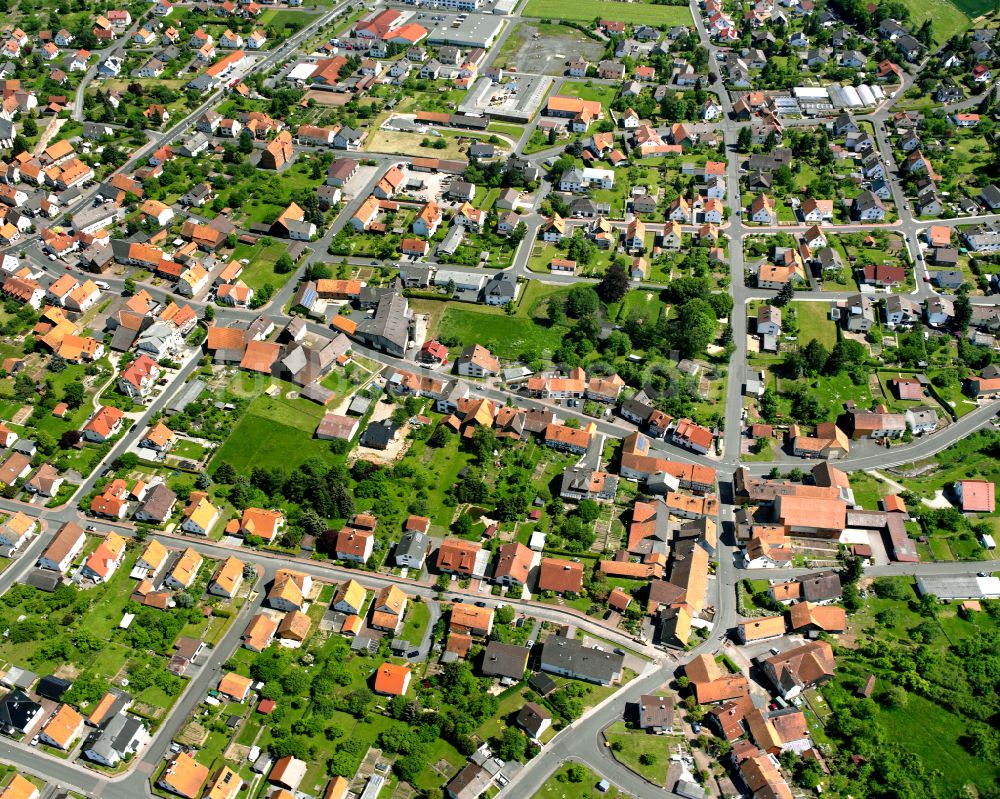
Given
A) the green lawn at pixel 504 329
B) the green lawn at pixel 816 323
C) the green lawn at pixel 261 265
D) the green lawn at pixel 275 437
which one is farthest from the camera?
the green lawn at pixel 261 265

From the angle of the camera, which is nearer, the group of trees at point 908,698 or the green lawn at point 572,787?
the green lawn at point 572,787

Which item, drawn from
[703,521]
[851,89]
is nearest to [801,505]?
[703,521]

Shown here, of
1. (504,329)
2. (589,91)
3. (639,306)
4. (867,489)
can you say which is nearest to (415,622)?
(504,329)

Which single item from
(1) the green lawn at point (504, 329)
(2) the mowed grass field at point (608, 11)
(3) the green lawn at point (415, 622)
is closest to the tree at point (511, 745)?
(3) the green lawn at point (415, 622)

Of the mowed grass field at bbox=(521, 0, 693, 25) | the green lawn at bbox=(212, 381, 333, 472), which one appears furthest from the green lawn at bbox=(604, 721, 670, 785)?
the mowed grass field at bbox=(521, 0, 693, 25)

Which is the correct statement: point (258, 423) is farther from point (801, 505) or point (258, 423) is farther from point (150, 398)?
point (801, 505)

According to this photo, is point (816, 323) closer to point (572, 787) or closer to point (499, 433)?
point (499, 433)

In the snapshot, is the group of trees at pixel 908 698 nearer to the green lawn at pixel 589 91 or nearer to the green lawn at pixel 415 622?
the green lawn at pixel 415 622
